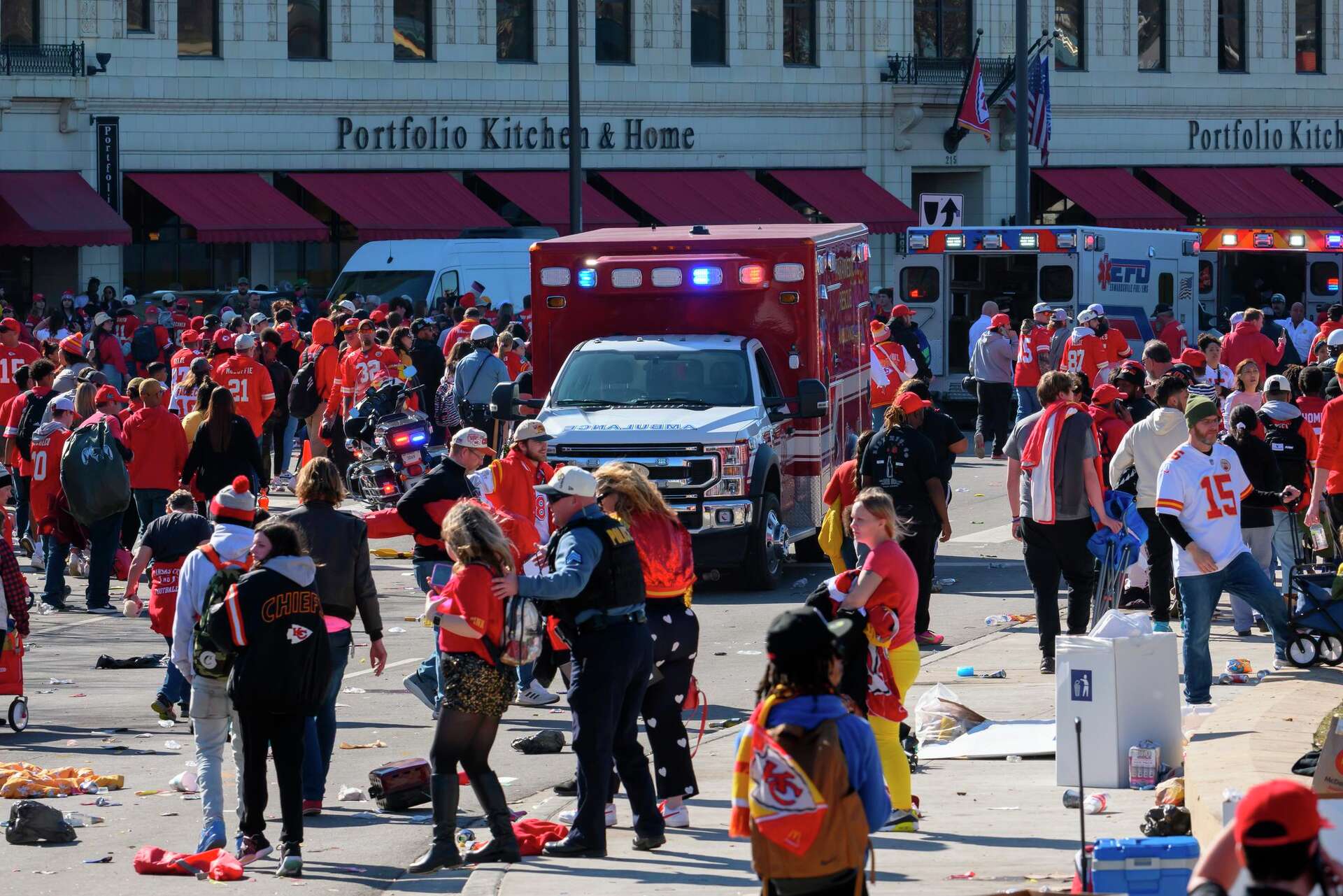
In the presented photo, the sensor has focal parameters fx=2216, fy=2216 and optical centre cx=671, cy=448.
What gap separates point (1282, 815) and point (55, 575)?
1310 centimetres

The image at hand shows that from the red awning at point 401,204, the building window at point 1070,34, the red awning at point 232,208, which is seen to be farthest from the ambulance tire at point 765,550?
the building window at point 1070,34

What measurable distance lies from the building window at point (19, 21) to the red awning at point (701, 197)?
37.7 feet

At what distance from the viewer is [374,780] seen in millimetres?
10297

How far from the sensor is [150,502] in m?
16.7

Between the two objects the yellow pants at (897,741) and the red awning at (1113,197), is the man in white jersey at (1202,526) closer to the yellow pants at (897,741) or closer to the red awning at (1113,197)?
the yellow pants at (897,741)

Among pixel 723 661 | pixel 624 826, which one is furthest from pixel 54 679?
pixel 624 826

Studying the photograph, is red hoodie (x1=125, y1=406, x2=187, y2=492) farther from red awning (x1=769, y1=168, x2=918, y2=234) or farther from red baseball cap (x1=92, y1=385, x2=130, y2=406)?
red awning (x1=769, y1=168, x2=918, y2=234)

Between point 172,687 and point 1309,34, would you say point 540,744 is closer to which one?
point 172,687

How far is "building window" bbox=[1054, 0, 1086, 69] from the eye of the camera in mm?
50969

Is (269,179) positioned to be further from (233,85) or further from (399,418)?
(399,418)

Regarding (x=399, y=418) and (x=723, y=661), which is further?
(x=399, y=418)

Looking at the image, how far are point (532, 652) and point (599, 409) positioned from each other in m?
7.96

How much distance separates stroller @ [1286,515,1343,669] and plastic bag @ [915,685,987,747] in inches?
80.4

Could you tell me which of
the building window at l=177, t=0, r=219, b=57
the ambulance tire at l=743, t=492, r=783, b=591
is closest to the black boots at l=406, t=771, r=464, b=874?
the ambulance tire at l=743, t=492, r=783, b=591
